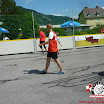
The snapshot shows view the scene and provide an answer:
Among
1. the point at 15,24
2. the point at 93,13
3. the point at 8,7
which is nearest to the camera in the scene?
the point at 15,24

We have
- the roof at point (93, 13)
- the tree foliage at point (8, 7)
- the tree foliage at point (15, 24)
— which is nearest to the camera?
the tree foliage at point (15, 24)

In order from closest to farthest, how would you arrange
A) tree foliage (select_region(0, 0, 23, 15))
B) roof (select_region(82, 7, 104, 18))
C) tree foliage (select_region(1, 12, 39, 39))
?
tree foliage (select_region(1, 12, 39, 39)), tree foliage (select_region(0, 0, 23, 15)), roof (select_region(82, 7, 104, 18))

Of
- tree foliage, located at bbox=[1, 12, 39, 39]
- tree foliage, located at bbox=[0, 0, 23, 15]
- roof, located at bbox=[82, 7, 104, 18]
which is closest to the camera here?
tree foliage, located at bbox=[1, 12, 39, 39]

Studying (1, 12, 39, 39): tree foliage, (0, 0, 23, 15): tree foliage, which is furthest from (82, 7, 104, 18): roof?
(1, 12, 39, 39): tree foliage

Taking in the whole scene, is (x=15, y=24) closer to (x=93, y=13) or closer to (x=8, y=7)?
(x=8, y=7)

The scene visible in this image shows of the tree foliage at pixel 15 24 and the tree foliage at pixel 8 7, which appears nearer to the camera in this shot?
the tree foliage at pixel 15 24

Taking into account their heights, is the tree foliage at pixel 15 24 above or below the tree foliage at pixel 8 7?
below

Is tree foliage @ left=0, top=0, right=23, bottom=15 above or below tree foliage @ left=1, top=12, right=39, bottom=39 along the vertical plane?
above

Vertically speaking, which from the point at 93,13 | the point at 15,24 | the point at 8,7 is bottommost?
the point at 15,24

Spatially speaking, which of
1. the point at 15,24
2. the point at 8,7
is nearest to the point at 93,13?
the point at 8,7

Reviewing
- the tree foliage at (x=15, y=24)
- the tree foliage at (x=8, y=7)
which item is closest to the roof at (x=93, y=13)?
the tree foliage at (x=8, y=7)

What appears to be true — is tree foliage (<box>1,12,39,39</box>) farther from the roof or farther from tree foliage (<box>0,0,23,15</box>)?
the roof

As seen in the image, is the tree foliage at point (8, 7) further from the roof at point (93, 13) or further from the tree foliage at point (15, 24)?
the tree foliage at point (15, 24)

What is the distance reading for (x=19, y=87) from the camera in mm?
4785
